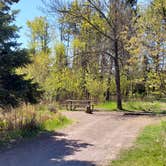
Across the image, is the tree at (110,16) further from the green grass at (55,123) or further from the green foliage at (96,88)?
the green grass at (55,123)

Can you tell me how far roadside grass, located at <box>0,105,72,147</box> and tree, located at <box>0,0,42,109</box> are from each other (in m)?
0.58

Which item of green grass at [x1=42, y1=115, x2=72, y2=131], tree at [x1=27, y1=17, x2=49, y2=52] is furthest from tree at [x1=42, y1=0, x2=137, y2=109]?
tree at [x1=27, y1=17, x2=49, y2=52]

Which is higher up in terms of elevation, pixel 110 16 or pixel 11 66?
pixel 110 16

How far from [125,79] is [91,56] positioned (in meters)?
6.83

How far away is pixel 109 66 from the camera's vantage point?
40.7m

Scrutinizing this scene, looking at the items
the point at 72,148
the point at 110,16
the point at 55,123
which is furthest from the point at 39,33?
the point at 72,148

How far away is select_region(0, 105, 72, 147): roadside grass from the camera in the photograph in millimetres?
14184

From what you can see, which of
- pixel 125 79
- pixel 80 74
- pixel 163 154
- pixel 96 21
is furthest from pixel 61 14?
pixel 163 154

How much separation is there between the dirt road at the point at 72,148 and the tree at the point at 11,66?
1834 millimetres

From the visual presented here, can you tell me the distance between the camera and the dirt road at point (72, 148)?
1038 cm

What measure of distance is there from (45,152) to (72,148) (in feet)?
3.40

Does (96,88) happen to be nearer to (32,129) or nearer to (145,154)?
(32,129)

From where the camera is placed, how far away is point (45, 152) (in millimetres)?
11602

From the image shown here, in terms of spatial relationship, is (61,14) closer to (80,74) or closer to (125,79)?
(80,74)
